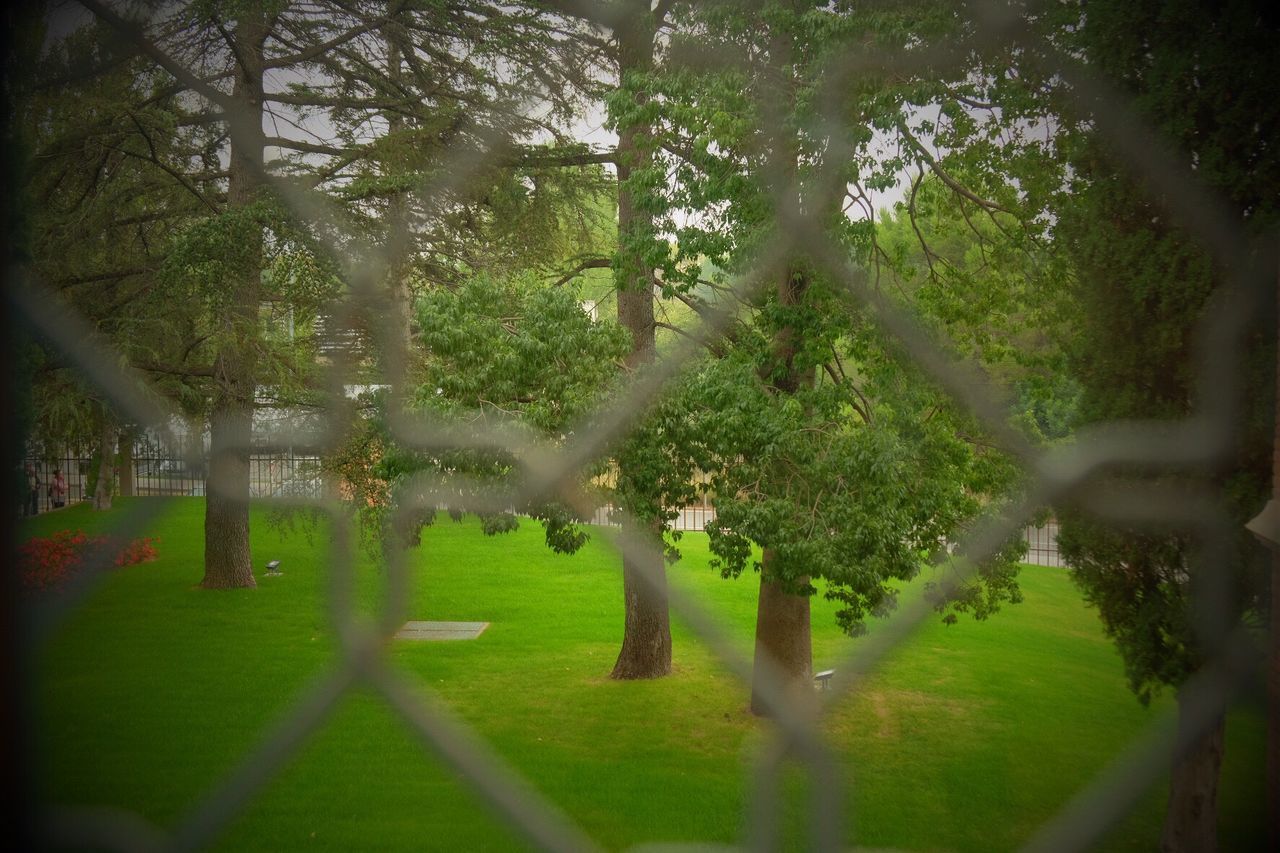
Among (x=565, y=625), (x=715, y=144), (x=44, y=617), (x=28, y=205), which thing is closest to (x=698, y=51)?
(x=715, y=144)

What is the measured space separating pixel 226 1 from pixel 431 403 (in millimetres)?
1065

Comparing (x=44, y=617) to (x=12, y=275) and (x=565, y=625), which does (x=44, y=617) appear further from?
(x=565, y=625)

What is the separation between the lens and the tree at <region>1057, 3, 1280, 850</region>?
5.19 feet

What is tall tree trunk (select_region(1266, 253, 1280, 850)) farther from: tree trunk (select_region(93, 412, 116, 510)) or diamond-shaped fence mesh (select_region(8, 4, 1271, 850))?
tree trunk (select_region(93, 412, 116, 510))

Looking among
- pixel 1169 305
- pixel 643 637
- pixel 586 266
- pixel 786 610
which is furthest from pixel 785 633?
pixel 1169 305

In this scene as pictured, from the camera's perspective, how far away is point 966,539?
2090 mm

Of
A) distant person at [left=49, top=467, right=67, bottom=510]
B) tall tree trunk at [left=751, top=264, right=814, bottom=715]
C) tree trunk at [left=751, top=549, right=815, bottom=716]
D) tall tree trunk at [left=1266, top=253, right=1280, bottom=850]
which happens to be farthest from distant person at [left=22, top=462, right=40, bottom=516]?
tall tree trunk at [left=1266, top=253, right=1280, bottom=850]

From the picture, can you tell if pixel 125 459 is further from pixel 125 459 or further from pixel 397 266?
pixel 397 266

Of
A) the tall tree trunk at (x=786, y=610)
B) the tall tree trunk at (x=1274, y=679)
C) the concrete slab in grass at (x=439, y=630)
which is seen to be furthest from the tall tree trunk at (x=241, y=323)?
the tall tree trunk at (x=1274, y=679)

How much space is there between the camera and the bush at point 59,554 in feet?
7.63

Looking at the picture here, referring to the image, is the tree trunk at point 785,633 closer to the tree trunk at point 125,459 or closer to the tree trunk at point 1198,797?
the tree trunk at point 1198,797

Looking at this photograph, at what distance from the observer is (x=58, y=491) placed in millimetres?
2555

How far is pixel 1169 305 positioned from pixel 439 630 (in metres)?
1.84

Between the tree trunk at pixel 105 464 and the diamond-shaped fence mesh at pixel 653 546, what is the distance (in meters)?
0.16
